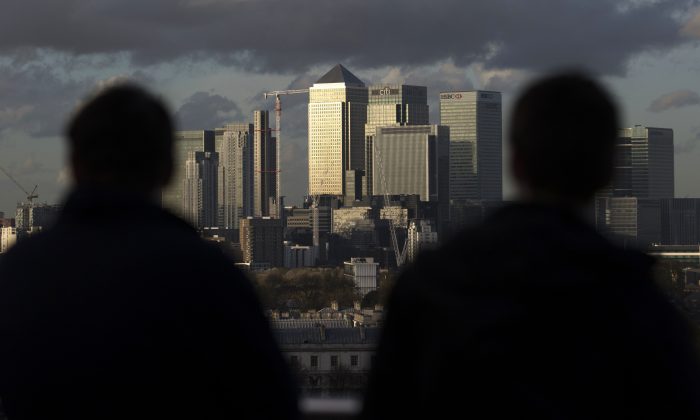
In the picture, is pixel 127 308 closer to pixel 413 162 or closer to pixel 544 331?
pixel 544 331

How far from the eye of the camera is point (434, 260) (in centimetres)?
146

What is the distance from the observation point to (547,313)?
A: 1413mm

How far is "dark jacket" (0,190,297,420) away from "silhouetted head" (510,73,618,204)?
0.39m

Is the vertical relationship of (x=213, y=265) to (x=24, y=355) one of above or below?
above

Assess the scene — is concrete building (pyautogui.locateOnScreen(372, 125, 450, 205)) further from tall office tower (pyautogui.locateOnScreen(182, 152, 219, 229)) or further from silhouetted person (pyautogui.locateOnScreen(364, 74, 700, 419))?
silhouetted person (pyautogui.locateOnScreen(364, 74, 700, 419))

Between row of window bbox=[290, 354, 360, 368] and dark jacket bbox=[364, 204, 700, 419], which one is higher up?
dark jacket bbox=[364, 204, 700, 419]

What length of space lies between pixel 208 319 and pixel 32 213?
248 ft

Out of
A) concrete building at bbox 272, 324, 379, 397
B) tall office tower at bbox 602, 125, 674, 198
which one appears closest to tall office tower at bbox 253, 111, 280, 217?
tall office tower at bbox 602, 125, 674, 198

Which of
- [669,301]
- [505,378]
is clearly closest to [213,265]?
[505,378]

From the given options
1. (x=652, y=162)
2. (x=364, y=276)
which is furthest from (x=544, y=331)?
(x=652, y=162)

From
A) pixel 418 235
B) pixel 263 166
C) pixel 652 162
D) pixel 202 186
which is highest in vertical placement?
pixel 263 166

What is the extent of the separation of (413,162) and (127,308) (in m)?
114

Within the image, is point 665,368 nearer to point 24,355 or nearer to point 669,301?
point 669,301

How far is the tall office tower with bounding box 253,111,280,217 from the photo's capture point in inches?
4653
